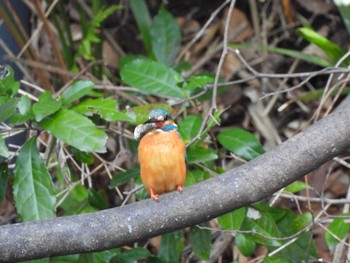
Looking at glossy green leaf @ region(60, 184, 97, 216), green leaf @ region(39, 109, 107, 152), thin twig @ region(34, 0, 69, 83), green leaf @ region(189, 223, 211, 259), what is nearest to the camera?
green leaf @ region(39, 109, 107, 152)

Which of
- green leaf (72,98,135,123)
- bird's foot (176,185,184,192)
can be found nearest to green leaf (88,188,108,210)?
green leaf (72,98,135,123)

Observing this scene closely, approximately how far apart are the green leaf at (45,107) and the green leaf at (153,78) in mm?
753

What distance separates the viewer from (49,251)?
279 centimetres

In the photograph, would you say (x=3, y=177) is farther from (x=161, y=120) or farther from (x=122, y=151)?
(x=161, y=120)

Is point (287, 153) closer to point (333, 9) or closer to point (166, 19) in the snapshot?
point (166, 19)

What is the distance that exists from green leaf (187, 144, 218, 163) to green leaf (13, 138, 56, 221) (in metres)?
0.67

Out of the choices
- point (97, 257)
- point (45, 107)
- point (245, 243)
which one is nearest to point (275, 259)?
point (245, 243)

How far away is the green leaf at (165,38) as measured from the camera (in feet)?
17.4

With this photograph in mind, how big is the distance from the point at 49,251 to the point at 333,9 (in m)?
3.70

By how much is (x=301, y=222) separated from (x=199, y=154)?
A: 72 centimetres

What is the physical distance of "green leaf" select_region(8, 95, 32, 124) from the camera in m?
3.33

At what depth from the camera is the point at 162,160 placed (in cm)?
320

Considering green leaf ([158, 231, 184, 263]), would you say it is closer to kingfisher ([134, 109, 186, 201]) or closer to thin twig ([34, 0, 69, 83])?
kingfisher ([134, 109, 186, 201])

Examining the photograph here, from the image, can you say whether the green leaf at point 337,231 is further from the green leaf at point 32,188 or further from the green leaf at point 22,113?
the green leaf at point 22,113
